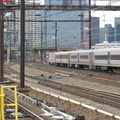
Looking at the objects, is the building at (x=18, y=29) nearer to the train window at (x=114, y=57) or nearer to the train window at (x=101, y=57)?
the train window at (x=101, y=57)

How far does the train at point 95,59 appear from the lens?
2991 centimetres

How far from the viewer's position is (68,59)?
48.0 m

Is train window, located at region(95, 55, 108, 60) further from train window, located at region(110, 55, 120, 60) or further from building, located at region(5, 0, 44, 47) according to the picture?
building, located at region(5, 0, 44, 47)

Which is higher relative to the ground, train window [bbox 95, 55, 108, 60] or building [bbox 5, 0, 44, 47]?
building [bbox 5, 0, 44, 47]

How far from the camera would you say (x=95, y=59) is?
116ft

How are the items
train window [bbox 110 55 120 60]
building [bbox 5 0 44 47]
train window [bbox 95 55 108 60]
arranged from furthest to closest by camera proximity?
1. building [bbox 5 0 44 47]
2. train window [bbox 95 55 108 60]
3. train window [bbox 110 55 120 60]

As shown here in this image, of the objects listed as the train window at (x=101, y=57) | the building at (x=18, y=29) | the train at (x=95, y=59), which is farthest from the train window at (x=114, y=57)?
the building at (x=18, y=29)

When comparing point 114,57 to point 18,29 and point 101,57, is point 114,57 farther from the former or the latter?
point 18,29

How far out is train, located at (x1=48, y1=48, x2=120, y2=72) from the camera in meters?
29.9

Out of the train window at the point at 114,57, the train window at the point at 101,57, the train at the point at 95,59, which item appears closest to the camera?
the train window at the point at 114,57

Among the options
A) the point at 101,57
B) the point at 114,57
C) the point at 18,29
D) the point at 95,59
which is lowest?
the point at 95,59

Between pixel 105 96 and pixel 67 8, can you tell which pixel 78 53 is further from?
pixel 105 96

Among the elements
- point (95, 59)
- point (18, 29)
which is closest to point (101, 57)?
point (95, 59)

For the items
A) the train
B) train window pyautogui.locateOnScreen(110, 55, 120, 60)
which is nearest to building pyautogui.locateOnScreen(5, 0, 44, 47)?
the train
